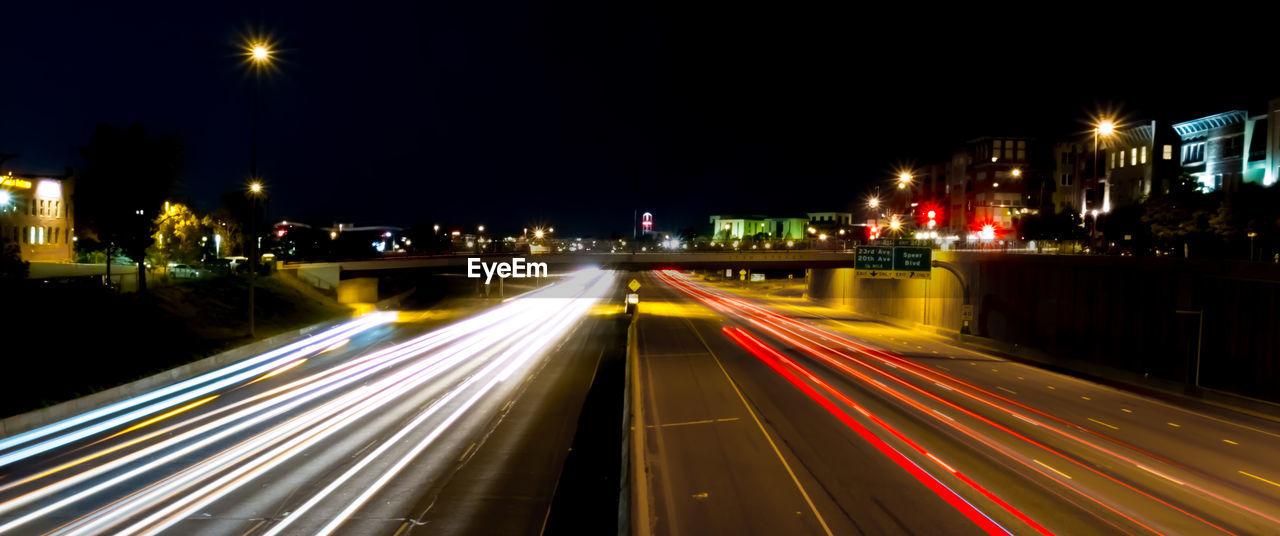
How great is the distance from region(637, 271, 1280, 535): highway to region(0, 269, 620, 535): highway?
320cm

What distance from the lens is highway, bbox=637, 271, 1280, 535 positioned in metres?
13.4

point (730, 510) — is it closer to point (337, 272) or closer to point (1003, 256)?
point (1003, 256)

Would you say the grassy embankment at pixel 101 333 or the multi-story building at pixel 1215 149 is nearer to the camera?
the grassy embankment at pixel 101 333

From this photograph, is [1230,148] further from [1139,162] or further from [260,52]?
[260,52]

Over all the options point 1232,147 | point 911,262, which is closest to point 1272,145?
point 1232,147

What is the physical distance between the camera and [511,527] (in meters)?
12.7

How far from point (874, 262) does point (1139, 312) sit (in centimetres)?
2083

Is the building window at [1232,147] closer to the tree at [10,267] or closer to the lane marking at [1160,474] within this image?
the lane marking at [1160,474]

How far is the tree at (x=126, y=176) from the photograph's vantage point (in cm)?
6200

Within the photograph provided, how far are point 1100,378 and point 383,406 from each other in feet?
91.4

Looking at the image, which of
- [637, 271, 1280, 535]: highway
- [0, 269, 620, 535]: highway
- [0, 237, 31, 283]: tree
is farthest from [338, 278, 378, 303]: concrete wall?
[637, 271, 1280, 535]: highway

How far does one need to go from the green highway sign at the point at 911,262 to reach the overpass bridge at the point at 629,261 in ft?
39.5
